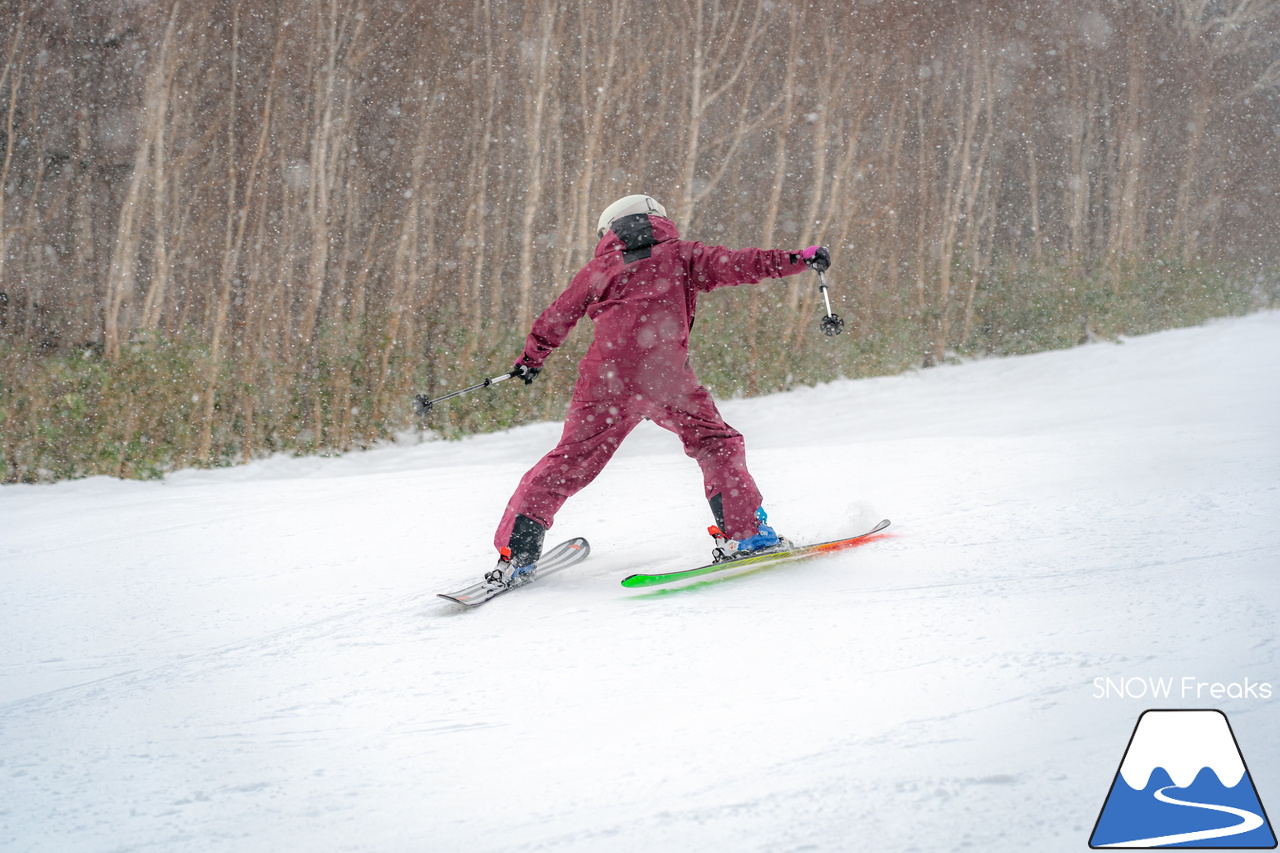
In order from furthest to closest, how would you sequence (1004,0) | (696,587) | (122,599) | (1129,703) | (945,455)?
(1004,0)
(945,455)
(122,599)
(696,587)
(1129,703)

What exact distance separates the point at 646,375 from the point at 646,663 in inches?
45.0

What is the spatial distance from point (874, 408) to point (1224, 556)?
542cm

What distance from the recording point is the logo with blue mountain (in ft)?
5.25

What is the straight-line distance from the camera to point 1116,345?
10.8 meters

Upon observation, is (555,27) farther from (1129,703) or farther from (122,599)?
(1129,703)

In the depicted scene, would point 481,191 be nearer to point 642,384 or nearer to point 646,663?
point 642,384

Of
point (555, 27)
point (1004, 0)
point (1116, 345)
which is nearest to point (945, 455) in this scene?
point (555, 27)

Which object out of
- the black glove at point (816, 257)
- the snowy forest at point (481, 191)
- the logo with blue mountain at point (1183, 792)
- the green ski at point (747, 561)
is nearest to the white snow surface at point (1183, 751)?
the logo with blue mountain at point (1183, 792)

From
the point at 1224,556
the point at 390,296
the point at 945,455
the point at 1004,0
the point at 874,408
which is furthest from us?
A: the point at 1004,0

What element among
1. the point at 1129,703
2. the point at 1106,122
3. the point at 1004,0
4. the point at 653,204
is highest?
the point at 1004,0

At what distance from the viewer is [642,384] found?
325 centimetres

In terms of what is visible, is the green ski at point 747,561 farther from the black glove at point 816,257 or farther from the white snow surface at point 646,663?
the black glove at point 816,257

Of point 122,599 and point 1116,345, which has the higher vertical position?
point 1116,345

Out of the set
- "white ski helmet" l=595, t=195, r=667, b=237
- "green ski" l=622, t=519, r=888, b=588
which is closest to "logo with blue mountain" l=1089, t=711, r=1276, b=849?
"green ski" l=622, t=519, r=888, b=588
